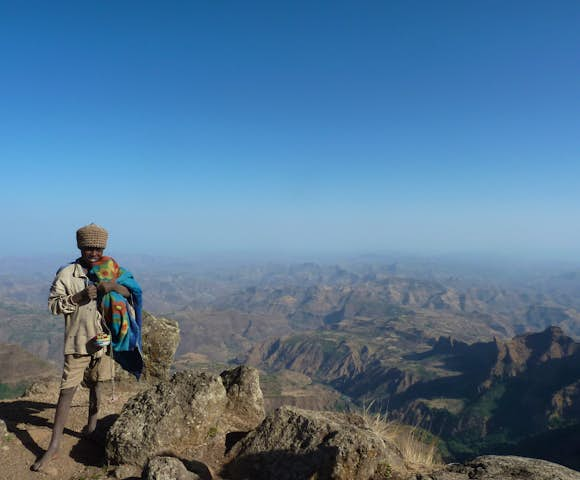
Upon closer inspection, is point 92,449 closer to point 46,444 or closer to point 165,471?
point 46,444

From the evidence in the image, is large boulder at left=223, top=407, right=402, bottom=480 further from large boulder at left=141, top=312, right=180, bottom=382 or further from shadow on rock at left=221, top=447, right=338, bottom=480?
large boulder at left=141, top=312, right=180, bottom=382

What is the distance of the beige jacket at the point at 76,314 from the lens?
6.59m

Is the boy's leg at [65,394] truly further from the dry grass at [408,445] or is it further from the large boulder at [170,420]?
the dry grass at [408,445]

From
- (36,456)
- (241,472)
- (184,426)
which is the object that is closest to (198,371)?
(184,426)

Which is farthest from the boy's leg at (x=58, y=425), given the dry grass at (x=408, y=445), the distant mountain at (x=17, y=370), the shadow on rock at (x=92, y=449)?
the distant mountain at (x=17, y=370)

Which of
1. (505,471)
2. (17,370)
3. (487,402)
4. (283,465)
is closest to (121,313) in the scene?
(283,465)

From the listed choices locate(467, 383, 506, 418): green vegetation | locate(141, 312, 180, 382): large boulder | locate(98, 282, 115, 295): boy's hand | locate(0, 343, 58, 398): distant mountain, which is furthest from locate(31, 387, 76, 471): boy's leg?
locate(467, 383, 506, 418): green vegetation

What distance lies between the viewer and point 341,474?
5496mm

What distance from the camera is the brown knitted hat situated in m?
6.62

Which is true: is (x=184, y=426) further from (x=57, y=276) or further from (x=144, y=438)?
(x=57, y=276)

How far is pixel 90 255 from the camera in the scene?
22.4ft

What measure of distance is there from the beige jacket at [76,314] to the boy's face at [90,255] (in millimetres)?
149

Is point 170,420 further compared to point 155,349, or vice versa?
point 155,349

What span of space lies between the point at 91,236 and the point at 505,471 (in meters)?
8.08
